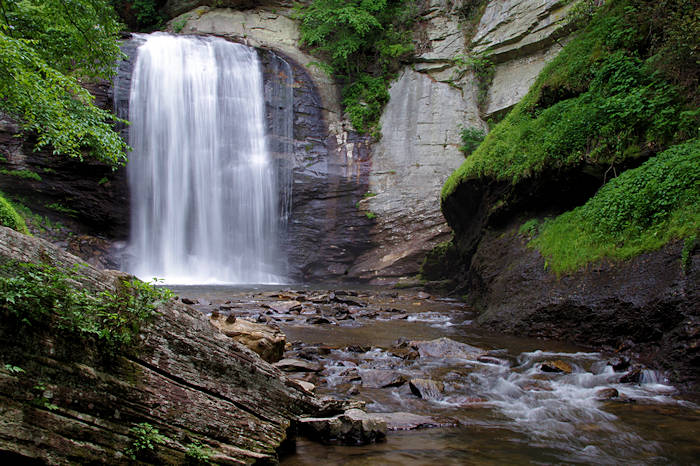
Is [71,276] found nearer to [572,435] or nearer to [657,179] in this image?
[572,435]

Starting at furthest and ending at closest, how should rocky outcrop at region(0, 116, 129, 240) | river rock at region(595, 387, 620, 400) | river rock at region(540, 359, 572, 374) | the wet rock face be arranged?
1. rocky outcrop at region(0, 116, 129, 240)
2. river rock at region(540, 359, 572, 374)
3. the wet rock face
4. river rock at region(595, 387, 620, 400)

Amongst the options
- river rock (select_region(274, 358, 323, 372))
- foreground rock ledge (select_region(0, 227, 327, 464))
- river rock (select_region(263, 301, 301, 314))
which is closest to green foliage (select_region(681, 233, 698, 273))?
river rock (select_region(274, 358, 323, 372))

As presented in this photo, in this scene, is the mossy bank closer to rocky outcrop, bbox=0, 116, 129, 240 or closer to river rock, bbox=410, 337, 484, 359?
river rock, bbox=410, 337, 484, 359

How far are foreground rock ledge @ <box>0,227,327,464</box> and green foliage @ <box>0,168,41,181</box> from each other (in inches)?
724

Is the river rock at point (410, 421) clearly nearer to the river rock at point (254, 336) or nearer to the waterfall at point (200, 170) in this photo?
the river rock at point (254, 336)

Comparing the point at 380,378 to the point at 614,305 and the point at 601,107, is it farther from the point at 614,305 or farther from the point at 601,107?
the point at 601,107

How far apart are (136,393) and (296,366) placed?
287cm

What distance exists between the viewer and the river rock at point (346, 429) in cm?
288

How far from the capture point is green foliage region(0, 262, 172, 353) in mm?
1792

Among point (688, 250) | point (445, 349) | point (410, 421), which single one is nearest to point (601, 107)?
point (688, 250)

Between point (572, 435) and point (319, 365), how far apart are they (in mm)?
2798

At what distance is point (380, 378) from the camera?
15.3 ft

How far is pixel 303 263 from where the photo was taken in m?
20.2

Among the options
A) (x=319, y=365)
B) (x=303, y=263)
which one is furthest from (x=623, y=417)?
(x=303, y=263)
